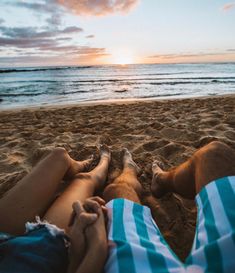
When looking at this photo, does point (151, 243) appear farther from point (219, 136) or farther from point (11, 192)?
point (219, 136)

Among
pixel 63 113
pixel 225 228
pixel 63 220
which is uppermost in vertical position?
pixel 225 228

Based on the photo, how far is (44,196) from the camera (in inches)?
64.6

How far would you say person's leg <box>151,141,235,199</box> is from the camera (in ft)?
4.94

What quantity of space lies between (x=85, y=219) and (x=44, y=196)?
1.74ft

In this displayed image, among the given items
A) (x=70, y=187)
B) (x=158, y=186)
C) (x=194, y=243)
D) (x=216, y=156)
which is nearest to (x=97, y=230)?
(x=194, y=243)

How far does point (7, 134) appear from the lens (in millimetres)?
4164

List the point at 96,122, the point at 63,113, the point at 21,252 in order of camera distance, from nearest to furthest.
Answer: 1. the point at 21,252
2. the point at 96,122
3. the point at 63,113

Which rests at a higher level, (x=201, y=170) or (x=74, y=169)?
(x=201, y=170)

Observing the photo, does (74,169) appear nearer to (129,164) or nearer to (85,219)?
(129,164)

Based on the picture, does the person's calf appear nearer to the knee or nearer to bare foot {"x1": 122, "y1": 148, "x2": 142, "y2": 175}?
the knee

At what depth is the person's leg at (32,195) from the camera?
1.43 meters

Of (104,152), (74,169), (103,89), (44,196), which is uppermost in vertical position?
(44,196)

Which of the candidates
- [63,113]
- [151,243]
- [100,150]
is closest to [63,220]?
[151,243]

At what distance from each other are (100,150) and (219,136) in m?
1.51
